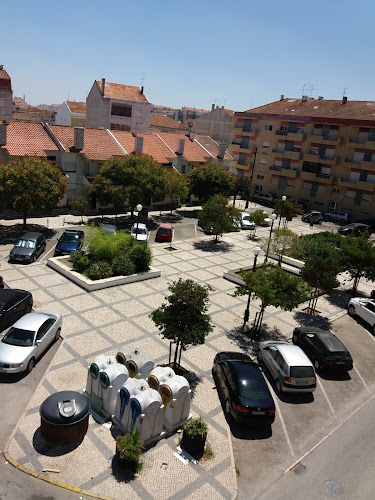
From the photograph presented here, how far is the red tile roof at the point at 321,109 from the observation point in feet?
161

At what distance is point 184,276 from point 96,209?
17.4 meters

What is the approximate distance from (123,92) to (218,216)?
34898 mm

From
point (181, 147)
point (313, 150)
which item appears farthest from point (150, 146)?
point (313, 150)

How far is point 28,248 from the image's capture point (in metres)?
25.6

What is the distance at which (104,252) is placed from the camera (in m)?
24.4

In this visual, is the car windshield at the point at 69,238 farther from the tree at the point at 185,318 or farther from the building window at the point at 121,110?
the building window at the point at 121,110

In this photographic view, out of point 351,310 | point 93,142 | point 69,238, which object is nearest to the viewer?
point 351,310

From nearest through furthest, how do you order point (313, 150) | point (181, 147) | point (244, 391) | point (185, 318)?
1. point (244, 391)
2. point (185, 318)
3. point (181, 147)
4. point (313, 150)

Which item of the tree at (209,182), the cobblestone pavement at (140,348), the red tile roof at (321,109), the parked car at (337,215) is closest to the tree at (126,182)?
the cobblestone pavement at (140,348)

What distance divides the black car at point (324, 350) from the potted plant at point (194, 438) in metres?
7.18

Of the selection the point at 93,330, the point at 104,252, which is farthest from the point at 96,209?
the point at 93,330

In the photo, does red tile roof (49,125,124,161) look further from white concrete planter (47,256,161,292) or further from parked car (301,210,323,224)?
parked car (301,210,323,224)

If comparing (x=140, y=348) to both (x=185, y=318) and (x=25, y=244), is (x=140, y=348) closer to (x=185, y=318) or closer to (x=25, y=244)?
(x=185, y=318)

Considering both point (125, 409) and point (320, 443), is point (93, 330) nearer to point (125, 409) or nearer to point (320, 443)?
point (125, 409)
